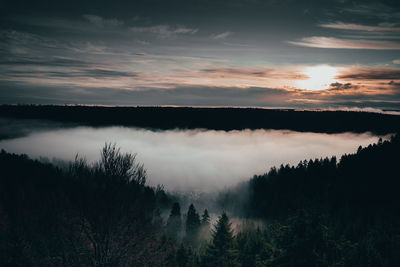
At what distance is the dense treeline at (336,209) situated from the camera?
14891 millimetres

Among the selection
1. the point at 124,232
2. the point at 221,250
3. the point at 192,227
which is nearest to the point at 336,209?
the point at 192,227

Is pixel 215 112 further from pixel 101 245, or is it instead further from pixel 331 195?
pixel 101 245

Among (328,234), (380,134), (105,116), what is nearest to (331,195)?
(328,234)

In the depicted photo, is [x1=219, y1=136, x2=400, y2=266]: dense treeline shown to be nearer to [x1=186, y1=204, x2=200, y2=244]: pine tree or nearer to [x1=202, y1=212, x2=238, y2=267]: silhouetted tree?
[x1=202, y1=212, x2=238, y2=267]: silhouetted tree

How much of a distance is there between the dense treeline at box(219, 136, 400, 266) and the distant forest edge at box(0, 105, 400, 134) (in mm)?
68030

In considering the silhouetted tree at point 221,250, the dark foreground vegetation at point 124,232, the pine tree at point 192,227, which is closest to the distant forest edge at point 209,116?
the pine tree at point 192,227

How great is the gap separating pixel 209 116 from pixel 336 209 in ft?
422

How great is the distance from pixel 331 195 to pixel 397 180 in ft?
58.0

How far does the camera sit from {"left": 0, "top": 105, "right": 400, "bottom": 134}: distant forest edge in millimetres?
175500

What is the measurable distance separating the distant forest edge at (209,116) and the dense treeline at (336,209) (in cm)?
6803

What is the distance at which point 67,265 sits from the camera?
1421 centimetres

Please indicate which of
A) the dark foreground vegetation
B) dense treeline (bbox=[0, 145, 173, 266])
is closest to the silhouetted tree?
the dark foreground vegetation

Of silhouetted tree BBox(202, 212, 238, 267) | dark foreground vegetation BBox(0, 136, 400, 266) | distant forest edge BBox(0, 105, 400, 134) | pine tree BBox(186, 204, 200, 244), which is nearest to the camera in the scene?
dark foreground vegetation BBox(0, 136, 400, 266)

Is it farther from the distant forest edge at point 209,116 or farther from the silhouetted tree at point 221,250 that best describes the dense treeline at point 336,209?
the distant forest edge at point 209,116
